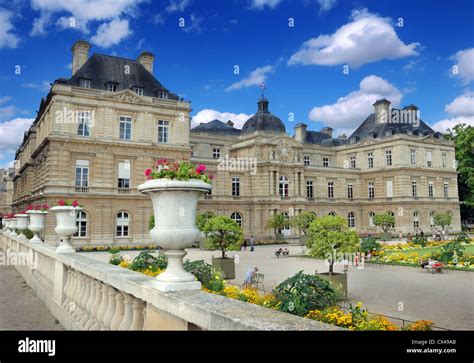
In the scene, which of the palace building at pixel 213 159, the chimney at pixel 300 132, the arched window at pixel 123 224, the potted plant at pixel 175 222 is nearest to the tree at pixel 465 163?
the palace building at pixel 213 159

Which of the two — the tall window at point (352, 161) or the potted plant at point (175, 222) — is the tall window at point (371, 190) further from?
the potted plant at point (175, 222)

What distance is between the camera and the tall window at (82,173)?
3350 cm

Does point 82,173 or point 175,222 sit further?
point 82,173

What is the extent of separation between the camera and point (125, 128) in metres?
35.6

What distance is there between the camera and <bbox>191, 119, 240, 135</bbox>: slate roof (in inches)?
2164

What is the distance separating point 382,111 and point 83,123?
4140 centimetres

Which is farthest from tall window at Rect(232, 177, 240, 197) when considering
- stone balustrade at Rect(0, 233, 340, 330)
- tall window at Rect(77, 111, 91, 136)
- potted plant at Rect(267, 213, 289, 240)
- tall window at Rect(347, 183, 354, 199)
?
stone balustrade at Rect(0, 233, 340, 330)

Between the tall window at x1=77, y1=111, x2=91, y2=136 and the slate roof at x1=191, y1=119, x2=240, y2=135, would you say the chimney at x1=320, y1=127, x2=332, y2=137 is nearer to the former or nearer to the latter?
the slate roof at x1=191, y1=119, x2=240, y2=135

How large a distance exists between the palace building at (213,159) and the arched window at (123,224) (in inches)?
3.3

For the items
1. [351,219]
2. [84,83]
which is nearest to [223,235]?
[84,83]

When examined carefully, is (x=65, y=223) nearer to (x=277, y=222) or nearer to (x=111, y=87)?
(x=111, y=87)
